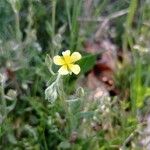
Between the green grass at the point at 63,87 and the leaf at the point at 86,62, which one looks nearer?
the green grass at the point at 63,87

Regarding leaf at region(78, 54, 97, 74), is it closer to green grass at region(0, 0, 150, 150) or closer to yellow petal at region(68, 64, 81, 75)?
green grass at region(0, 0, 150, 150)

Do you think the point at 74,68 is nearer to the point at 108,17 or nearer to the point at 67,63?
the point at 67,63

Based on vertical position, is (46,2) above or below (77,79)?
above

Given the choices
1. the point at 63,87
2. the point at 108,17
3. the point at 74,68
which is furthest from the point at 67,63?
the point at 108,17

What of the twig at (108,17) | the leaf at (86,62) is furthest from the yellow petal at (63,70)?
the twig at (108,17)

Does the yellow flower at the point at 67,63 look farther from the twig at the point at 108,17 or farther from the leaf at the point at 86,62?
the twig at the point at 108,17

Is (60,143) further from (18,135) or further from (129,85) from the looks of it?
(129,85)

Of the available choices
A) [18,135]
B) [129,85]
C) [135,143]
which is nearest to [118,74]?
[129,85]

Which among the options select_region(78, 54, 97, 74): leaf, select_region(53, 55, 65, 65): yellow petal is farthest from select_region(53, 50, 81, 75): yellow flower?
select_region(78, 54, 97, 74): leaf
